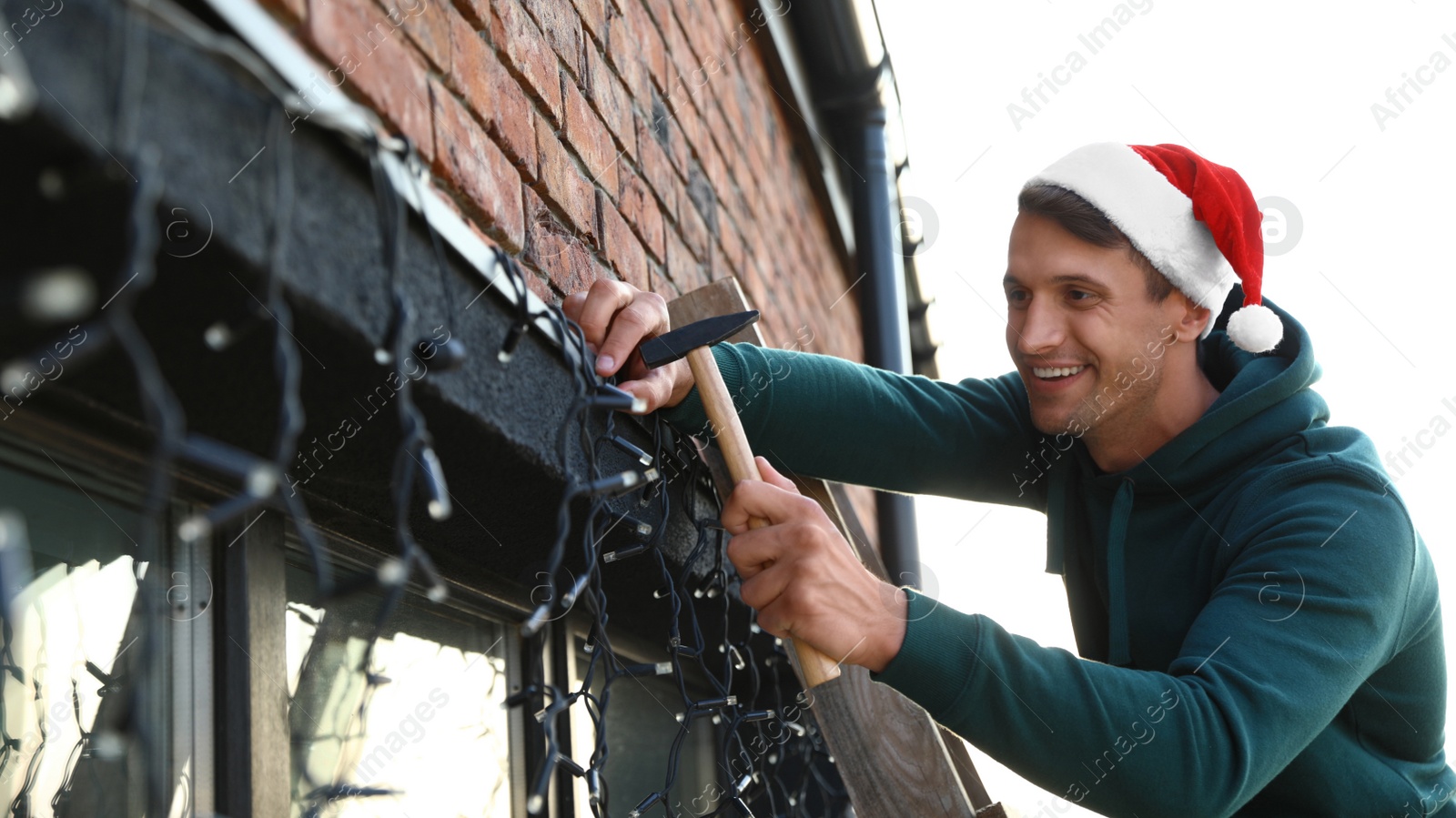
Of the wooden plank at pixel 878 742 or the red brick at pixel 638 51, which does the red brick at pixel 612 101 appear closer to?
the red brick at pixel 638 51

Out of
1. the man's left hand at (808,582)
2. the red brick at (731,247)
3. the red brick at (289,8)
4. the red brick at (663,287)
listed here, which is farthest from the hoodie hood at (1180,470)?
the red brick at (289,8)

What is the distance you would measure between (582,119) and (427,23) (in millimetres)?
428

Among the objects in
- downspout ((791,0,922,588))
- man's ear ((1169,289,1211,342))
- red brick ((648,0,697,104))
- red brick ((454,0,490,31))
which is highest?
downspout ((791,0,922,588))

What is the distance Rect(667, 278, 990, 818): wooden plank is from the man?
0.11 metres

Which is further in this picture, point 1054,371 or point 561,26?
point 1054,371

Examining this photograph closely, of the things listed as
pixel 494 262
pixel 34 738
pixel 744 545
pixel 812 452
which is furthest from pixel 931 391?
pixel 34 738

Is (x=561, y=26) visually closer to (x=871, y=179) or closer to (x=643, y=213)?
(x=643, y=213)

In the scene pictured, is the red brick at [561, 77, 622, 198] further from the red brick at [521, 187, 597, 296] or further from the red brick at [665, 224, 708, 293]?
the red brick at [665, 224, 708, 293]

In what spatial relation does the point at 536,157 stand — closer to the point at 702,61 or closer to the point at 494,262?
the point at 494,262

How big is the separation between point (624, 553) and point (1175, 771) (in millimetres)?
641

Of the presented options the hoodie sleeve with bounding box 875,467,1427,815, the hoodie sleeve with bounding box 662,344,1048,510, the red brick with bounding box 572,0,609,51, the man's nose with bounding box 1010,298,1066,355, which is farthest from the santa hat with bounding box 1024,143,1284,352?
the red brick with bounding box 572,0,609,51

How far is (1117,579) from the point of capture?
1633 mm

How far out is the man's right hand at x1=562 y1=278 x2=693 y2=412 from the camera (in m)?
1.19

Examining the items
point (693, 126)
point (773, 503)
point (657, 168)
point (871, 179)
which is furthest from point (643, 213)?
point (871, 179)
